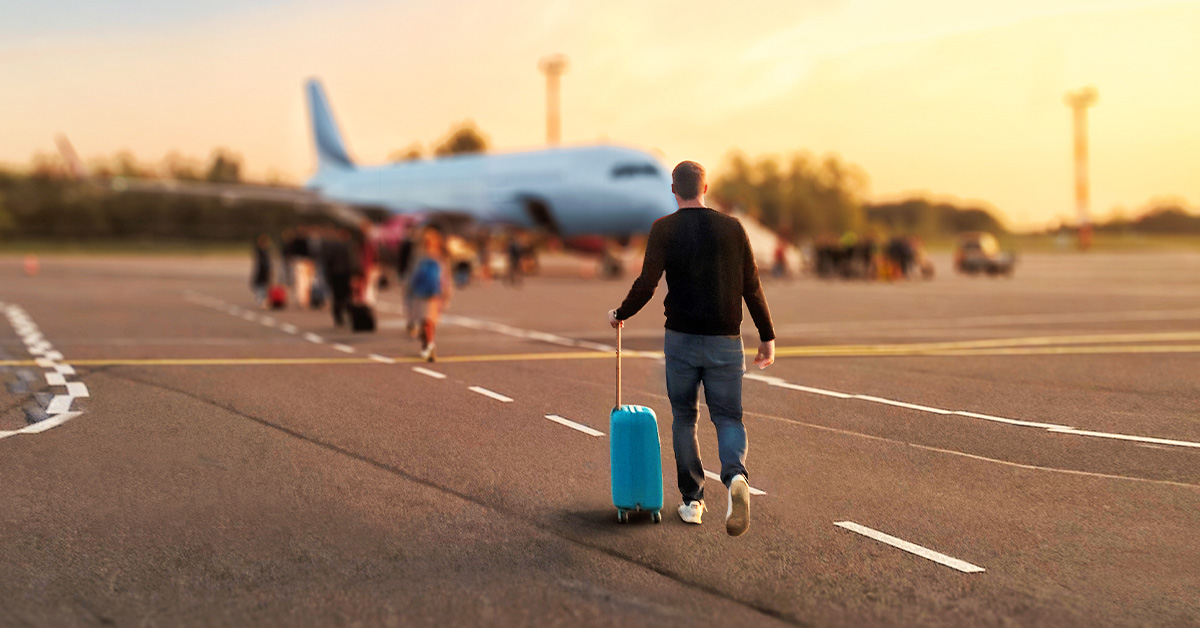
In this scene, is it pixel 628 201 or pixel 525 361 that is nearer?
pixel 525 361

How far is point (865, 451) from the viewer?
6980 millimetres

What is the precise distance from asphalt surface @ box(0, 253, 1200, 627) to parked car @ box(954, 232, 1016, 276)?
26281 mm

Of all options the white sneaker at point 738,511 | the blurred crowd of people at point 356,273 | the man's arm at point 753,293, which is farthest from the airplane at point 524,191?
the white sneaker at point 738,511

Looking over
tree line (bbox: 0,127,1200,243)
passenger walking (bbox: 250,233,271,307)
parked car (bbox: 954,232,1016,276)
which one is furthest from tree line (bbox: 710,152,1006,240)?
passenger walking (bbox: 250,233,271,307)

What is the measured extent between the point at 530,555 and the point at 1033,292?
24.1 metres

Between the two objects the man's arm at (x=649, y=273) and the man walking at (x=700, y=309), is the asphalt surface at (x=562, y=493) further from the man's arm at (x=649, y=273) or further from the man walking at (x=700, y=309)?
the man's arm at (x=649, y=273)

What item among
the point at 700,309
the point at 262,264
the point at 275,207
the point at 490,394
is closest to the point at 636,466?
the point at 700,309

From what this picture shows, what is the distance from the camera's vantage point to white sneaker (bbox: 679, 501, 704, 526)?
5266mm

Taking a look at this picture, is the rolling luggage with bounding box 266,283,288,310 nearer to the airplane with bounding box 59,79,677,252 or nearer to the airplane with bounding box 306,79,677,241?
the airplane with bounding box 306,79,677,241

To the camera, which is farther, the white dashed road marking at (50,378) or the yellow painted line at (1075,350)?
the yellow painted line at (1075,350)

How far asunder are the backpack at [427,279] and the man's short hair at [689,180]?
8.14 metres

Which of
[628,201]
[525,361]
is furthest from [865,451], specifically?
[628,201]

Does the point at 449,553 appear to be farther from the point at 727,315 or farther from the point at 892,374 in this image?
the point at 892,374

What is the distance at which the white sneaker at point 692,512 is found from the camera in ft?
17.3
